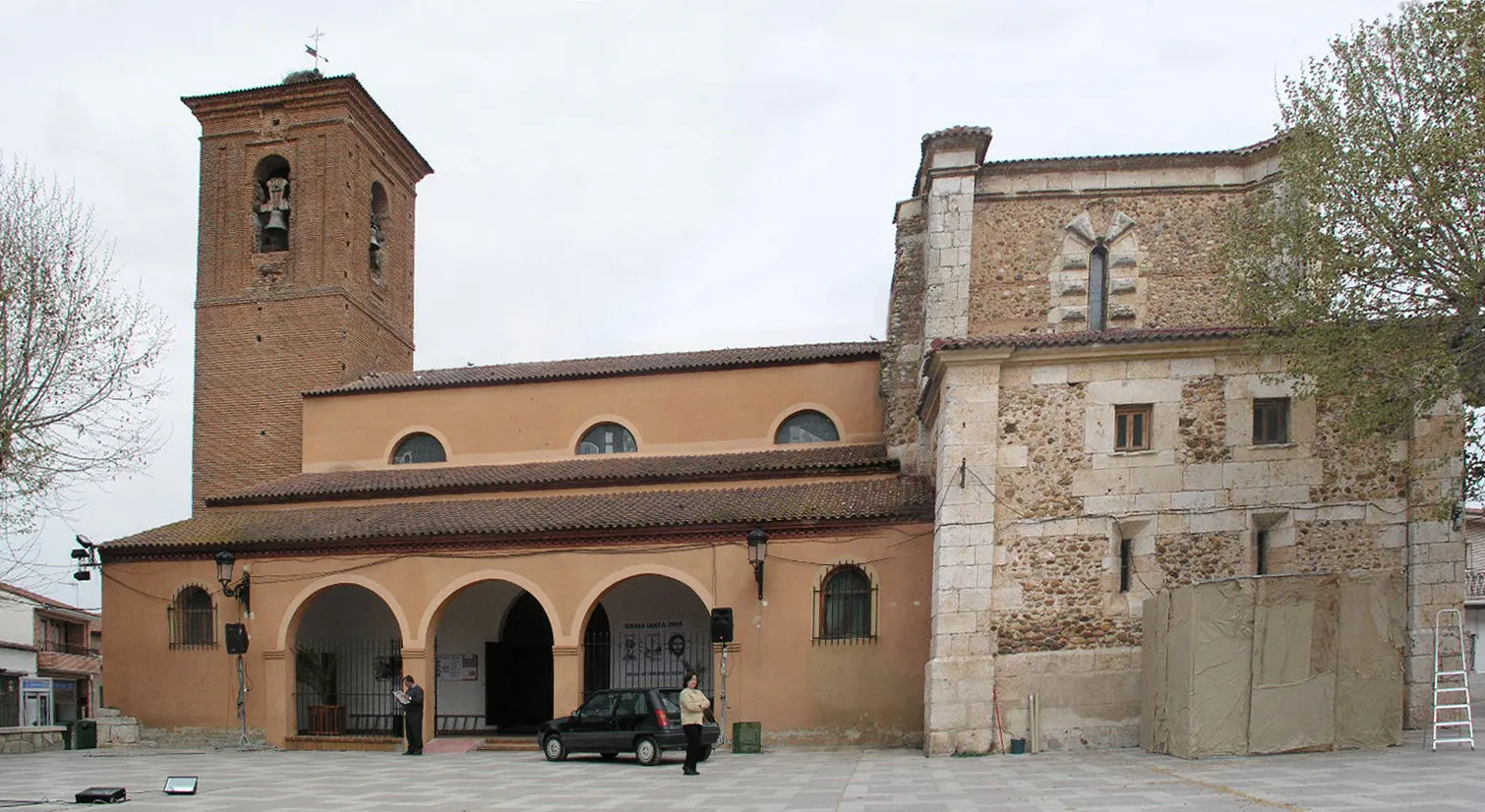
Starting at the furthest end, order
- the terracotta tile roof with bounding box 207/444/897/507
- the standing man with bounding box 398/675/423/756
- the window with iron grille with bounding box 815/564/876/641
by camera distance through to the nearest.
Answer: the terracotta tile roof with bounding box 207/444/897/507, the standing man with bounding box 398/675/423/756, the window with iron grille with bounding box 815/564/876/641

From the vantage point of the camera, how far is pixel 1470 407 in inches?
579

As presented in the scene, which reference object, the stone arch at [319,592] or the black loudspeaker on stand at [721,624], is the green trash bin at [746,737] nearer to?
the black loudspeaker on stand at [721,624]

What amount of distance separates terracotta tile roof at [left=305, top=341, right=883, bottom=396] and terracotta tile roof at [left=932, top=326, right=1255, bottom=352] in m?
6.84

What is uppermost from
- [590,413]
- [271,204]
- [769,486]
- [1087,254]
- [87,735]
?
[271,204]

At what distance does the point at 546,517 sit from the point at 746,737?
5.38 meters

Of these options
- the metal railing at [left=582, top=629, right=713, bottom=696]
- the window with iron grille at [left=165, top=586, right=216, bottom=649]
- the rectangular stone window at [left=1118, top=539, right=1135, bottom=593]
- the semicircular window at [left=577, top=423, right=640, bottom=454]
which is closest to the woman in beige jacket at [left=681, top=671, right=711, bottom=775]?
the rectangular stone window at [left=1118, top=539, right=1135, bottom=593]

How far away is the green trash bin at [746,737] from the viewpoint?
17938 mm

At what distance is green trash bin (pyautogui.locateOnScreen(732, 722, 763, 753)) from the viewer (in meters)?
17.9

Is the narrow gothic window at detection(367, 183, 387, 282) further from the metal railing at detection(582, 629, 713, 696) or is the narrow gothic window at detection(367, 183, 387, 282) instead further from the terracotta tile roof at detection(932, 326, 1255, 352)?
the terracotta tile roof at detection(932, 326, 1255, 352)

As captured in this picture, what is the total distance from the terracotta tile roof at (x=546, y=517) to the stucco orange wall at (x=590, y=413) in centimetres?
206

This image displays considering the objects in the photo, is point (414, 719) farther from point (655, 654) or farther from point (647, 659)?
point (655, 654)

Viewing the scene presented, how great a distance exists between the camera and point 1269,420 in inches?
598

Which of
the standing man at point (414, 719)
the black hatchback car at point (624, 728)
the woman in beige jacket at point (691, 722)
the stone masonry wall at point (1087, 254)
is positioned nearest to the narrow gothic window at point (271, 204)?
the standing man at point (414, 719)

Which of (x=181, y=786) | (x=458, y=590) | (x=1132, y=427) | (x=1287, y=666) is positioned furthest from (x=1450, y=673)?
(x=458, y=590)
